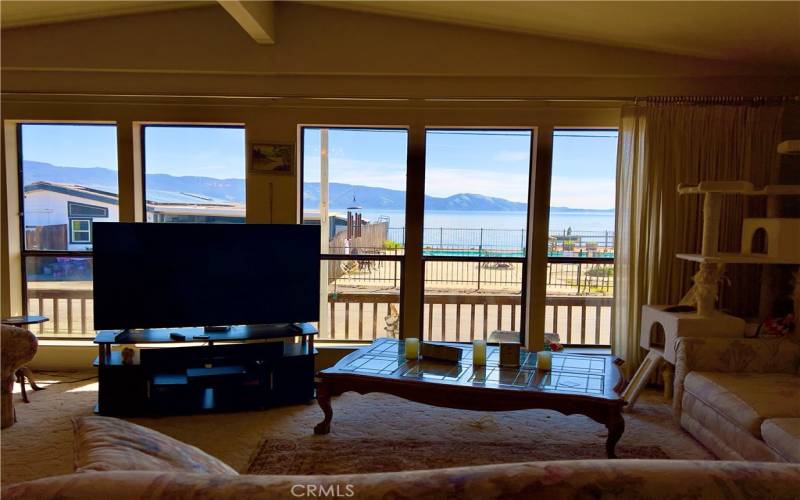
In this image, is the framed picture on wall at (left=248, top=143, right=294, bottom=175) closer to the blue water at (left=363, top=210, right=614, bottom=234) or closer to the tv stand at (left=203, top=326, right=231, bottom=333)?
the blue water at (left=363, top=210, right=614, bottom=234)

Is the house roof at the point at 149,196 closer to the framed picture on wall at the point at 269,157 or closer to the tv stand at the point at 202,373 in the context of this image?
the framed picture on wall at the point at 269,157

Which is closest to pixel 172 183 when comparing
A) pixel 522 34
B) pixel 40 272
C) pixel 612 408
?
pixel 40 272

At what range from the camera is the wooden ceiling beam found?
10.1 feet

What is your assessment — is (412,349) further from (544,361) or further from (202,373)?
(202,373)

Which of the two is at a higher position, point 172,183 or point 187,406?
point 172,183

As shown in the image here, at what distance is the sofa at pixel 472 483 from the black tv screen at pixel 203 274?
267 cm

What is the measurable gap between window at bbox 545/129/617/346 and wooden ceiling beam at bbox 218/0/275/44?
2369 mm

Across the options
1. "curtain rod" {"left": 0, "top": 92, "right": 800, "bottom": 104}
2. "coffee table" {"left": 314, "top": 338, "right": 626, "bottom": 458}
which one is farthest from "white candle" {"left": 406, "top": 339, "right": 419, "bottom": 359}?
"curtain rod" {"left": 0, "top": 92, "right": 800, "bottom": 104}

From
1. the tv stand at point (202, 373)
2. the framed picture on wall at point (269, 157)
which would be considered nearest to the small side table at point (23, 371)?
the tv stand at point (202, 373)

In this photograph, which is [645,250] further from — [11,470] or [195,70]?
[11,470]

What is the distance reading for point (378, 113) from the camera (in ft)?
A: 13.1

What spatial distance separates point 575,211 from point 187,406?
10.6 ft

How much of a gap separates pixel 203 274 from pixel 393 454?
5.80 feet

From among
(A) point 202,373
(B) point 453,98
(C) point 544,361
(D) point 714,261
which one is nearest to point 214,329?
(A) point 202,373
